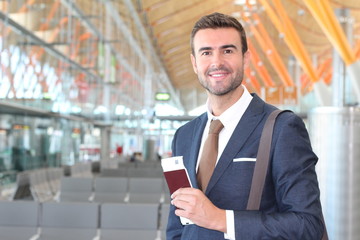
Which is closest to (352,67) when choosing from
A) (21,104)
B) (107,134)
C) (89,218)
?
(21,104)

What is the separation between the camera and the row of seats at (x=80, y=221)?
6.25 m

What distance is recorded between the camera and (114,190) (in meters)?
11.1

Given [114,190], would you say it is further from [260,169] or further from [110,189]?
[260,169]

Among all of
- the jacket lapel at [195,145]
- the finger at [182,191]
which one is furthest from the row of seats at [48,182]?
the finger at [182,191]

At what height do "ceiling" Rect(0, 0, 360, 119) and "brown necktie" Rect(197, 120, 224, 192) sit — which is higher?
"ceiling" Rect(0, 0, 360, 119)

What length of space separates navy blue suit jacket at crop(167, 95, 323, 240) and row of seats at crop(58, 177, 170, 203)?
8660 millimetres

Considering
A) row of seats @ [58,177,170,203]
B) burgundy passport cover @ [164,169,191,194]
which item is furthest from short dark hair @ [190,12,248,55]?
row of seats @ [58,177,170,203]

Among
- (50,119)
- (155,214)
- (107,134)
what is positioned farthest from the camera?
(107,134)

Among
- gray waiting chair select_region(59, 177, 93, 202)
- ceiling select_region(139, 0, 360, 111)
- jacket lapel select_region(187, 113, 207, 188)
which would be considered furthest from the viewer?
gray waiting chair select_region(59, 177, 93, 202)

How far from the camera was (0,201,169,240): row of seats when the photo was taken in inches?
246

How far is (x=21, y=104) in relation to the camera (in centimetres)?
1775

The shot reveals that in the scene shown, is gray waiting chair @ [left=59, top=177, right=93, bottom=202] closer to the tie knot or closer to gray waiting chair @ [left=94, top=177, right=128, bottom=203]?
gray waiting chair @ [left=94, top=177, right=128, bottom=203]

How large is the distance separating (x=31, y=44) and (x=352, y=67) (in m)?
11.8

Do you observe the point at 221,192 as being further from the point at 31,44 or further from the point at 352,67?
the point at 31,44
